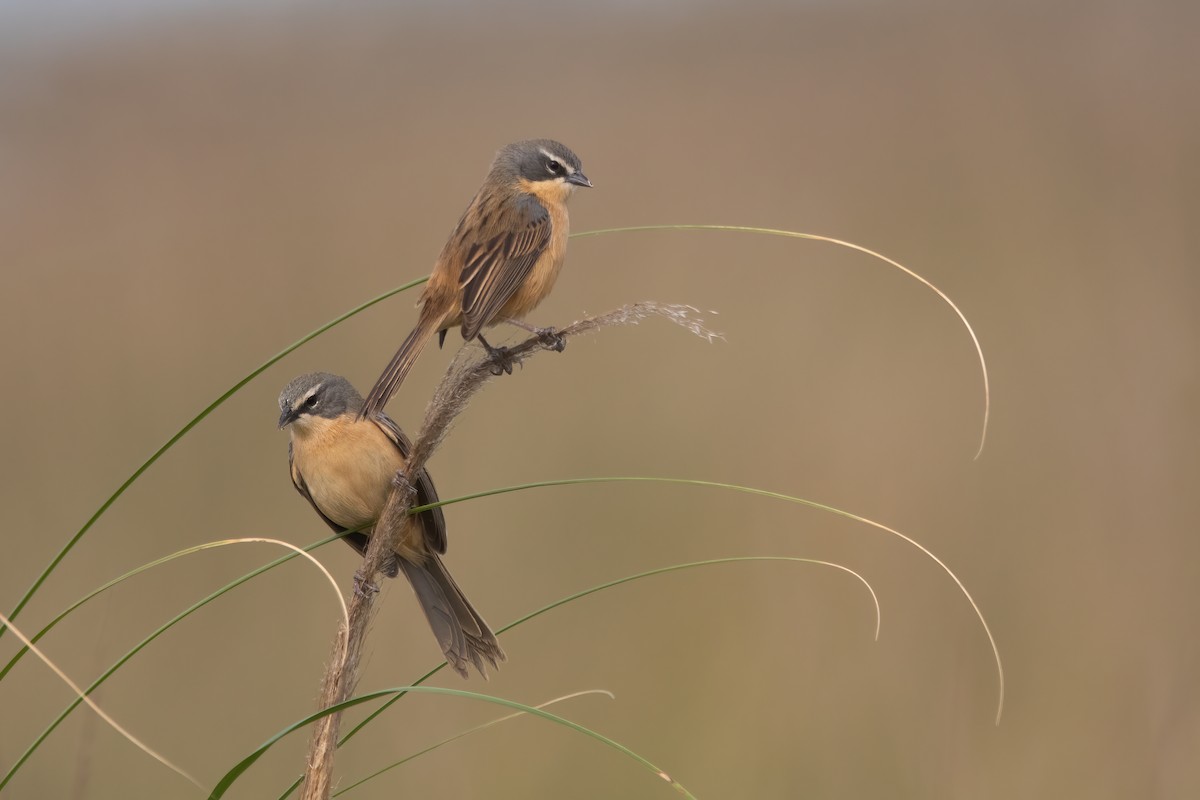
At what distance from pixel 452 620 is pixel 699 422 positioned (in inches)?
169

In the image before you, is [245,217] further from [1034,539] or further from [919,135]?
[1034,539]

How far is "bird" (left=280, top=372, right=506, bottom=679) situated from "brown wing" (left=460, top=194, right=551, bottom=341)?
53 cm

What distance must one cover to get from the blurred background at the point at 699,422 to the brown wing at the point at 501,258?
186 centimetres

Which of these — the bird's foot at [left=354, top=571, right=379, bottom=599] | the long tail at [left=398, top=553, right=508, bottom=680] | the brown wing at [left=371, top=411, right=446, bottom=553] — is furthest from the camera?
the brown wing at [left=371, top=411, right=446, bottom=553]

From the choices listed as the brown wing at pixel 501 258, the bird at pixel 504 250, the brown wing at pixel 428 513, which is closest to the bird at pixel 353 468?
the brown wing at pixel 428 513

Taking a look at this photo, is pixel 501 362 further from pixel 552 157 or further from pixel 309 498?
pixel 552 157

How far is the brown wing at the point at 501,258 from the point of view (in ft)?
12.4

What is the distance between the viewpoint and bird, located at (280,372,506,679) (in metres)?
3.65

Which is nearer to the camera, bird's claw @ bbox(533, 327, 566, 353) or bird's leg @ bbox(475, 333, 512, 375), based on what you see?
bird's leg @ bbox(475, 333, 512, 375)

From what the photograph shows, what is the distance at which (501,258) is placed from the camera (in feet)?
13.0

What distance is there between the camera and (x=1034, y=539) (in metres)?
6.22

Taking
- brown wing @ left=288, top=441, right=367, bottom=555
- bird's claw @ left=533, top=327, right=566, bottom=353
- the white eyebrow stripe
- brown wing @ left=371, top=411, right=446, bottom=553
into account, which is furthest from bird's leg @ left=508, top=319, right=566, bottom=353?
the white eyebrow stripe

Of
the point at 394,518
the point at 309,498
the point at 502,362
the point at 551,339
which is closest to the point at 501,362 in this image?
the point at 502,362

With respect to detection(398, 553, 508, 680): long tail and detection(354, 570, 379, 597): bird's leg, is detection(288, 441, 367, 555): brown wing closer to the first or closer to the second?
detection(398, 553, 508, 680): long tail
